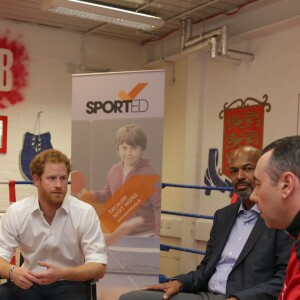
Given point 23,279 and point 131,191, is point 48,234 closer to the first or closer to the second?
point 23,279

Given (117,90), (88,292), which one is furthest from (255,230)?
(117,90)

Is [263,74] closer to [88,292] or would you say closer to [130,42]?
[130,42]

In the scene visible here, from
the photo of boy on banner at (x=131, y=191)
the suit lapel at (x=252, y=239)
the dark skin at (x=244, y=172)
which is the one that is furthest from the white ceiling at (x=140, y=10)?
the suit lapel at (x=252, y=239)

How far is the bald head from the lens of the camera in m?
2.44

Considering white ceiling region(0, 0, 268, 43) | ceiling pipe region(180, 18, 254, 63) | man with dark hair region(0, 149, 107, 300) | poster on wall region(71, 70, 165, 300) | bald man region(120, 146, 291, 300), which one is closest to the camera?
bald man region(120, 146, 291, 300)

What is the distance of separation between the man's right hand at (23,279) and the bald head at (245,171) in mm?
1099

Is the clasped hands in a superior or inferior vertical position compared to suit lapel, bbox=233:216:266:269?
inferior

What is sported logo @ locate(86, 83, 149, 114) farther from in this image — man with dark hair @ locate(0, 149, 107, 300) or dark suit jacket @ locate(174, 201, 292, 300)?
dark suit jacket @ locate(174, 201, 292, 300)

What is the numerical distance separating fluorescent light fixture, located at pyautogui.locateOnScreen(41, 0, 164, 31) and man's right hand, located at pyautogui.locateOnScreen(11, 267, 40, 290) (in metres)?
2.87

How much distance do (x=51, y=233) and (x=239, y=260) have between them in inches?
41.0

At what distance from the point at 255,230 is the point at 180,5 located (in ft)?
11.9

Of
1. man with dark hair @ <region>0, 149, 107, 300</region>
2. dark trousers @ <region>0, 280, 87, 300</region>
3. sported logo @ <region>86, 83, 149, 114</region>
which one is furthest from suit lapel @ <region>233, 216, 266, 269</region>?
sported logo @ <region>86, 83, 149, 114</region>

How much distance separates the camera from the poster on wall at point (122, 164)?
3.80 meters

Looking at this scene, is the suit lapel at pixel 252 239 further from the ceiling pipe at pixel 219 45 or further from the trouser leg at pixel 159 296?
the ceiling pipe at pixel 219 45
